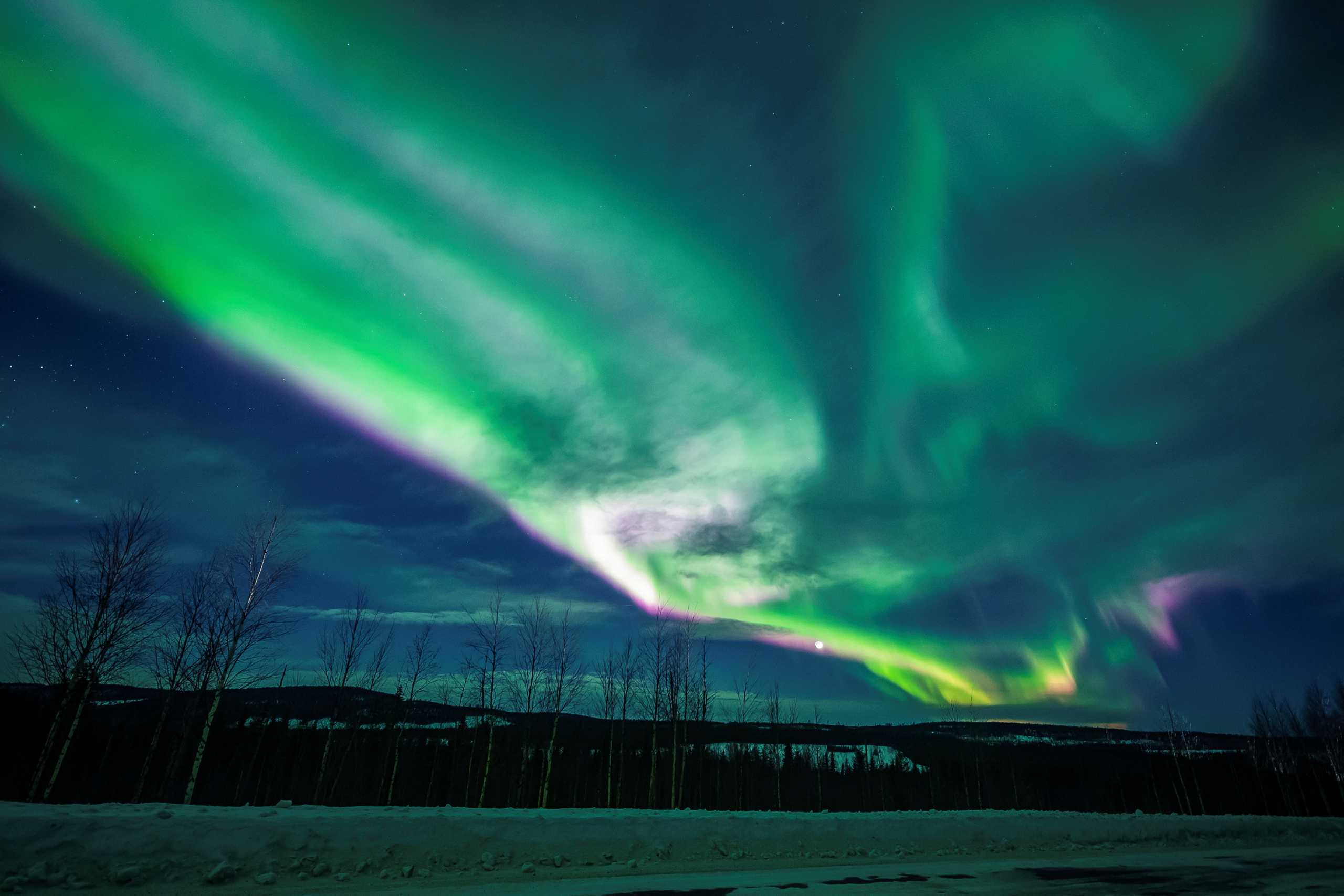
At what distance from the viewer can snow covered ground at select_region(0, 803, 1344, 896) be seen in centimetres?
1067

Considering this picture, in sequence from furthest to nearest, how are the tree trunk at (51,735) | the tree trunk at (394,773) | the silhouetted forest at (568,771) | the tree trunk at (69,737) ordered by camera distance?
1. the silhouetted forest at (568,771)
2. the tree trunk at (394,773)
3. the tree trunk at (69,737)
4. the tree trunk at (51,735)

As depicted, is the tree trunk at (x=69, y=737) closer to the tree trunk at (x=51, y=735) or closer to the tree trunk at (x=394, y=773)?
the tree trunk at (x=51, y=735)

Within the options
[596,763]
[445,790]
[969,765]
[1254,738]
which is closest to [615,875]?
[445,790]

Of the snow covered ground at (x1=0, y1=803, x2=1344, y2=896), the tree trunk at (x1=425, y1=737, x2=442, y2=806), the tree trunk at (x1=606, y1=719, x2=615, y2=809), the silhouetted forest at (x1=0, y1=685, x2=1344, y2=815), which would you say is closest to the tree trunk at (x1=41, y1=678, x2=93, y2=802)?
the snow covered ground at (x1=0, y1=803, x2=1344, y2=896)

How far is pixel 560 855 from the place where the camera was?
566 inches

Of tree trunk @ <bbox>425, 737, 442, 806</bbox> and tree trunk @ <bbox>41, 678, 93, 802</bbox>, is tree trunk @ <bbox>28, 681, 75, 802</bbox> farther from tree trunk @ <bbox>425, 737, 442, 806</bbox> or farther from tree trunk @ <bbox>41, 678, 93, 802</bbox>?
tree trunk @ <bbox>425, 737, 442, 806</bbox>

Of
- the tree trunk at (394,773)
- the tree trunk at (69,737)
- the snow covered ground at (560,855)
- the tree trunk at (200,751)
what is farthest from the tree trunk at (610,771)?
the tree trunk at (69,737)

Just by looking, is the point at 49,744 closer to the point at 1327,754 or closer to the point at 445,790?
the point at 445,790

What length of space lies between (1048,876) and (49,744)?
32741 millimetres

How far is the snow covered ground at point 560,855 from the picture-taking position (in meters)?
10.7

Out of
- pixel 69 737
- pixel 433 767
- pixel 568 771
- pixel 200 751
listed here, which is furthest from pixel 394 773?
pixel 568 771

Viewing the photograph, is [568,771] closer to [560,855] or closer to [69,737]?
[69,737]

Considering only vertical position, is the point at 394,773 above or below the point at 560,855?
below

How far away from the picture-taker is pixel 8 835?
33.4ft
